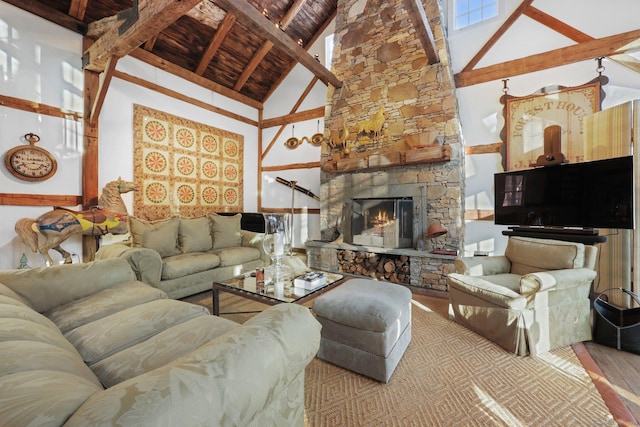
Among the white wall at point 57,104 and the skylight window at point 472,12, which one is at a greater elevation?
the skylight window at point 472,12

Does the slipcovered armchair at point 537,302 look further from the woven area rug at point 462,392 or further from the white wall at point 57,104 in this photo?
the white wall at point 57,104

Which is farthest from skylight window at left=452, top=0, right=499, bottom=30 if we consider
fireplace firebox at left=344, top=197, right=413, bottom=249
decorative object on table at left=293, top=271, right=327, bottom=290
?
decorative object on table at left=293, top=271, right=327, bottom=290

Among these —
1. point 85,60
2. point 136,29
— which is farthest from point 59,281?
point 85,60

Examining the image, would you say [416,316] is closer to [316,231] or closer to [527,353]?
[527,353]

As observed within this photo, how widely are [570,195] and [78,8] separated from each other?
21.7ft

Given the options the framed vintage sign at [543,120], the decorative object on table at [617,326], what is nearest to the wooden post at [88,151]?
the decorative object on table at [617,326]

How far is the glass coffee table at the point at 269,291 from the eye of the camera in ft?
6.50

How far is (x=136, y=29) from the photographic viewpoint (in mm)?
2988

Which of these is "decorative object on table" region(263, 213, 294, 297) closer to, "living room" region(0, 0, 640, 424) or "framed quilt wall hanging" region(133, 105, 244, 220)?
"living room" region(0, 0, 640, 424)

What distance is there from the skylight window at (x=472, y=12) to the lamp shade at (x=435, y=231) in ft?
10.5

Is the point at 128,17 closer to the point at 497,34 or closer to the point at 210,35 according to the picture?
the point at 210,35

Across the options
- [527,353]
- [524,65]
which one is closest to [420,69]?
[524,65]

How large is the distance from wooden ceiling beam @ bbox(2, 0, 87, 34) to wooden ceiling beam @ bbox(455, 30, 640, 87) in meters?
5.61

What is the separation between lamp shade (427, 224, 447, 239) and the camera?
3578 millimetres
